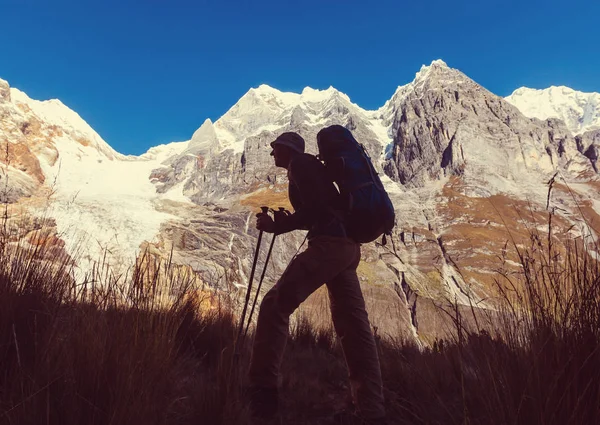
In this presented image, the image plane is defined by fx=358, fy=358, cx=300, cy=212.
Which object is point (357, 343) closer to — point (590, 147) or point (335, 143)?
point (335, 143)

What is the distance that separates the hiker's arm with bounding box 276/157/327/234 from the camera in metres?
2.53

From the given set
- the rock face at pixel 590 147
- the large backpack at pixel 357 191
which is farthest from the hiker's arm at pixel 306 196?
the rock face at pixel 590 147

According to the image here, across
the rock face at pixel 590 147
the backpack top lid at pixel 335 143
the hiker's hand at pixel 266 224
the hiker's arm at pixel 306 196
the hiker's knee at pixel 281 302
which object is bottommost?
the hiker's knee at pixel 281 302

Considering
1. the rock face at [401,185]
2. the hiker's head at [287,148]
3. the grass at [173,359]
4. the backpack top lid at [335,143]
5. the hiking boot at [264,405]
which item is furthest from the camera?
the rock face at [401,185]

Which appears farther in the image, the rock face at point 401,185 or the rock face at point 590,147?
the rock face at point 590,147

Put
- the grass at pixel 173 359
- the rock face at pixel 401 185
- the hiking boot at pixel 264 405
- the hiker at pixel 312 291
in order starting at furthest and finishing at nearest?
1. the rock face at pixel 401 185
2. the hiker at pixel 312 291
3. the hiking boot at pixel 264 405
4. the grass at pixel 173 359

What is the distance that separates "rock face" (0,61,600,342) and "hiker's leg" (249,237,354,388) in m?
47.9

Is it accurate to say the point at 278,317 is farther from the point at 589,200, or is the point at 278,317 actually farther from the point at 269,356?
the point at 589,200

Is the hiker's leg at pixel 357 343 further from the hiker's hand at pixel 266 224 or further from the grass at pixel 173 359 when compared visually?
the hiker's hand at pixel 266 224

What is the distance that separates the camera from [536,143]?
111125mm

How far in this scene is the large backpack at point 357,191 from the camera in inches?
100

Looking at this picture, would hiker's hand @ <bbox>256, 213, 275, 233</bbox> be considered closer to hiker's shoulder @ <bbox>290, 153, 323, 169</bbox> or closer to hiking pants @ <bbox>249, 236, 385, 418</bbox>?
hiking pants @ <bbox>249, 236, 385, 418</bbox>

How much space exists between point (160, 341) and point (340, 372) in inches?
94.7

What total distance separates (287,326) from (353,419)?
0.80 m
